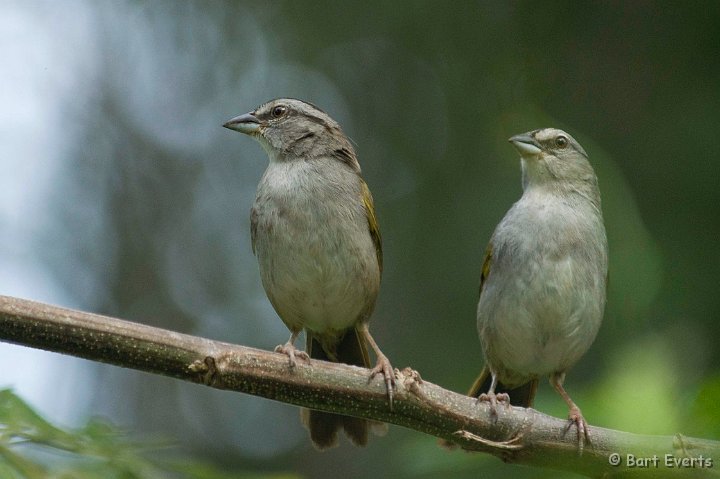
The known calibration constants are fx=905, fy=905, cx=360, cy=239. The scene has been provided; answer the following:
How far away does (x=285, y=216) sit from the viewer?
5.97m

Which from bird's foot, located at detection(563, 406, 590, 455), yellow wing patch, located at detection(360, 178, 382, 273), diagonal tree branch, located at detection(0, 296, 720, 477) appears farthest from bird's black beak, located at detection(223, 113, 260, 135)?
bird's foot, located at detection(563, 406, 590, 455)

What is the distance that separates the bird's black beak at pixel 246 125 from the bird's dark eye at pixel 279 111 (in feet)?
0.44

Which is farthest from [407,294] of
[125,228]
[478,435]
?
[478,435]

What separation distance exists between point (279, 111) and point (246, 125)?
10.6 inches

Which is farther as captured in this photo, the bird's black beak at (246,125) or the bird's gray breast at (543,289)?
the bird's black beak at (246,125)

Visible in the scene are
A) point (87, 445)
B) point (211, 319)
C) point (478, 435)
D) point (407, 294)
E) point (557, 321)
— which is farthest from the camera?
point (211, 319)

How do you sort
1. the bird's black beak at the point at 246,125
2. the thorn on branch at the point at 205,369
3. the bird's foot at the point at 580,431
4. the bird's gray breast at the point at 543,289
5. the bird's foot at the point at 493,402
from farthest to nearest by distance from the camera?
the bird's black beak at the point at 246,125
the bird's gray breast at the point at 543,289
the bird's foot at the point at 493,402
the bird's foot at the point at 580,431
the thorn on branch at the point at 205,369

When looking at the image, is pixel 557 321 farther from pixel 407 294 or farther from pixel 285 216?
pixel 407 294

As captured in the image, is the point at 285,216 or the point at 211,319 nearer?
the point at 285,216

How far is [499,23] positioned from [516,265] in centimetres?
496

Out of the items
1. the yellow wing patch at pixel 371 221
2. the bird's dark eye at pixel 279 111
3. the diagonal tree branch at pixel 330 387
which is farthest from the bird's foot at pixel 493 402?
the bird's dark eye at pixel 279 111

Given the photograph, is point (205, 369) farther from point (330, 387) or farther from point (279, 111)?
point (279, 111)

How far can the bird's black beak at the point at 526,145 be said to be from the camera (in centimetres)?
638

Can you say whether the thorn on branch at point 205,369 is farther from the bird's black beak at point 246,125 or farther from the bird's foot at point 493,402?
the bird's black beak at point 246,125
